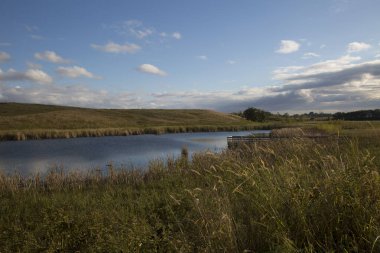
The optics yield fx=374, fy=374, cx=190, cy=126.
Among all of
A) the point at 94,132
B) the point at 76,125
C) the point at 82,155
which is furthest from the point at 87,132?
the point at 82,155

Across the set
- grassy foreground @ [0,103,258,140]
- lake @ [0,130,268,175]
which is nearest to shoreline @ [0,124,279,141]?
grassy foreground @ [0,103,258,140]

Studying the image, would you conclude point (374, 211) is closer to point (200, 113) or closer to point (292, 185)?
point (292, 185)

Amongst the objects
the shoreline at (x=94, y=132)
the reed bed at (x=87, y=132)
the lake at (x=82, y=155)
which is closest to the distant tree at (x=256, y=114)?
the shoreline at (x=94, y=132)

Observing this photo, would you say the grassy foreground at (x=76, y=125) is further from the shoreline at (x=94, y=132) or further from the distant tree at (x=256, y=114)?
the distant tree at (x=256, y=114)

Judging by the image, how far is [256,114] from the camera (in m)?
116

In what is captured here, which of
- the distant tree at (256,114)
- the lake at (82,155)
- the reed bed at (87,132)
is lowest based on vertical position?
the lake at (82,155)

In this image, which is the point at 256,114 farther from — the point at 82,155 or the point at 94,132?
the point at 82,155

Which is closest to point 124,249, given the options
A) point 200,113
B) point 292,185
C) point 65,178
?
point 292,185

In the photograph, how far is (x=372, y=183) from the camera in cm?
498

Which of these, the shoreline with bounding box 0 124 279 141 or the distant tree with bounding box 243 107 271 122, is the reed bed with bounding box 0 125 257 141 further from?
the distant tree with bounding box 243 107 271 122

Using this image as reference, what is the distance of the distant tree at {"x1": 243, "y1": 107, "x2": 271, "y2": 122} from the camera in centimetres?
11431

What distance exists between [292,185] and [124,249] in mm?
2623

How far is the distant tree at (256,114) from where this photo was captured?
114312 mm

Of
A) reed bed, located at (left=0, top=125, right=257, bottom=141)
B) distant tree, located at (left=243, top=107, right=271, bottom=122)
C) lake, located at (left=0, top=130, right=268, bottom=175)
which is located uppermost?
distant tree, located at (left=243, top=107, right=271, bottom=122)
